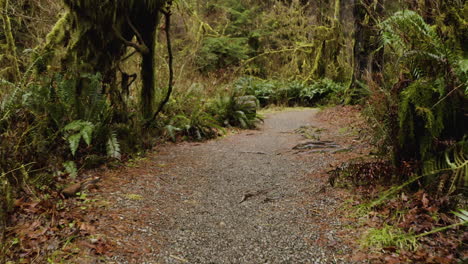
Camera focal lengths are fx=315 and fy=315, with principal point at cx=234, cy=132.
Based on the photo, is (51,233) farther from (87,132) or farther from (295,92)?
(295,92)

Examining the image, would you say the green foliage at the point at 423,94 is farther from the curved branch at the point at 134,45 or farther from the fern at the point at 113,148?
the curved branch at the point at 134,45

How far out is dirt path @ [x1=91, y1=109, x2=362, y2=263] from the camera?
2400mm

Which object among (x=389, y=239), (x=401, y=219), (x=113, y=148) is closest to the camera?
(x=389, y=239)

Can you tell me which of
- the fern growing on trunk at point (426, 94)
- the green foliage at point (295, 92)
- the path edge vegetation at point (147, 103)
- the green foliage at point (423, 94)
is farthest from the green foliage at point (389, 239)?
the green foliage at point (295, 92)

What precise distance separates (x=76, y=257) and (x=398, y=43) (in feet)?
10.6

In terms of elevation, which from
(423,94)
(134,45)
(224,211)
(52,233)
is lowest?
(224,211)

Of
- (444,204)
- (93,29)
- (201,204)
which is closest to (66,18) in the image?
(93,29)

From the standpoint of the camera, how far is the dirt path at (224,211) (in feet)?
7.88

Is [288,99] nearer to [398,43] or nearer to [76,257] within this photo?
[398,43]

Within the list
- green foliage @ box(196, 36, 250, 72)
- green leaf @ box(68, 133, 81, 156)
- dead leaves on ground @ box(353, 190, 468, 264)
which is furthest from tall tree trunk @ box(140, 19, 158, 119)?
green foliage @ box(196, 36, 250, 72)

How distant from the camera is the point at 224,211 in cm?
320

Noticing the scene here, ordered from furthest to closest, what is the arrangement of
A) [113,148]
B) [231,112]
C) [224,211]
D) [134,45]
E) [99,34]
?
[231,112] < [134,45] < [99,34] < [113,148] < [224,211]

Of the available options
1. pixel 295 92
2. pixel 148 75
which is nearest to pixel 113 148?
pixel 148 75

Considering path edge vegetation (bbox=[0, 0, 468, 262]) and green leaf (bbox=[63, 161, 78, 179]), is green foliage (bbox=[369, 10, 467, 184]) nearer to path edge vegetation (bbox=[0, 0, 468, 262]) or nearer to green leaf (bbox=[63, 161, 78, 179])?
path edge vegetation (bbox=[0, 0, 468, 262])
